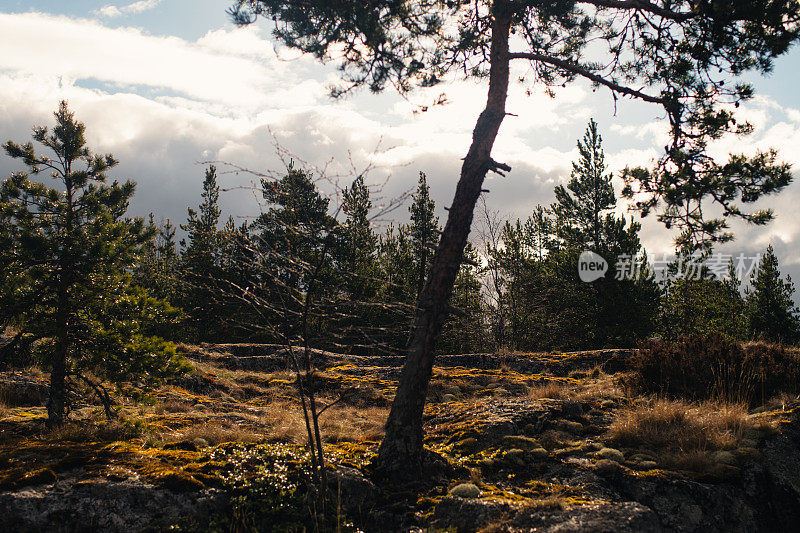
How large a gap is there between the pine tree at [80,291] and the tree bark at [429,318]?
2895 millimetres

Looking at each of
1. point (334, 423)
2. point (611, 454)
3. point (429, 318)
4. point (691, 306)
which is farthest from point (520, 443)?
point (691, 306)

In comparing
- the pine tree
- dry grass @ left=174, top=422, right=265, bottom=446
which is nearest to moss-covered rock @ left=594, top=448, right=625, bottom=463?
dry grass @ left=174, top=422, right=265, bottom=446

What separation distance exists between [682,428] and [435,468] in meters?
2.91

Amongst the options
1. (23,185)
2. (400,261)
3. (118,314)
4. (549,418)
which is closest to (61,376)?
(118,314)

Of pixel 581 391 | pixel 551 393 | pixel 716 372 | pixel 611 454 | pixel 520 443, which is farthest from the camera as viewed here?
pixel 581 391

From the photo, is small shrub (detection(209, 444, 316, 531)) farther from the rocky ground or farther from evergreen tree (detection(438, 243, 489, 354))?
evergreen tree (detection(438, 243, 489, 354))

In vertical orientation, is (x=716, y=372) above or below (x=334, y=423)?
above

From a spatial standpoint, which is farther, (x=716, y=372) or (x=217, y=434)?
(x=716, y=372)

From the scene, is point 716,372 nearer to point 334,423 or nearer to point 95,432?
point 334,423

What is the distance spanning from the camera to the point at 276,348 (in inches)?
475

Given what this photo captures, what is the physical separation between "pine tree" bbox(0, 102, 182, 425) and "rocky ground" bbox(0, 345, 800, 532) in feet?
1.79

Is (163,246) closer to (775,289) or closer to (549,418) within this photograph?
(549,418)

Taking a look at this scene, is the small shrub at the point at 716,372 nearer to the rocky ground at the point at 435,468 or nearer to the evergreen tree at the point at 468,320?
the rocky ground at the point at 435,468

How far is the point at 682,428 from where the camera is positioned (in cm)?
548
